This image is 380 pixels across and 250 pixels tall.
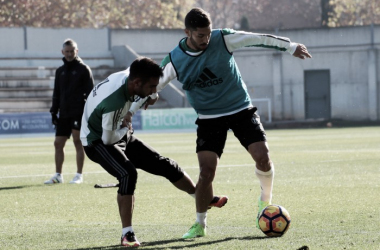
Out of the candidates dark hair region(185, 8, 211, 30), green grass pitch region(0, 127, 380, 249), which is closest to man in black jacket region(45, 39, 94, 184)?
green grass pitch region(0, 127, 380, 249)

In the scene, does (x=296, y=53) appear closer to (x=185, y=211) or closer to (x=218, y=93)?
(x=218, y=93)

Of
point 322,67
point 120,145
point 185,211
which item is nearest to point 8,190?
point 185,211

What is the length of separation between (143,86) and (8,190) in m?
6.10

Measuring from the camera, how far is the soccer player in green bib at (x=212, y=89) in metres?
7.62

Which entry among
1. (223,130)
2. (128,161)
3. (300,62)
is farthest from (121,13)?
(128,161)

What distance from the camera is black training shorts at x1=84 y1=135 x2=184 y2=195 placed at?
7.25 metres

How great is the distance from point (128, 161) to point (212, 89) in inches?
42.9

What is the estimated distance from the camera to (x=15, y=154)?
22328 mm

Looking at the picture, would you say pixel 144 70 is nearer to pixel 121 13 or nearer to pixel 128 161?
pixel 128 161

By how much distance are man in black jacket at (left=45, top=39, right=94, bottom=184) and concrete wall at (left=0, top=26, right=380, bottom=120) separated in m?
34.2

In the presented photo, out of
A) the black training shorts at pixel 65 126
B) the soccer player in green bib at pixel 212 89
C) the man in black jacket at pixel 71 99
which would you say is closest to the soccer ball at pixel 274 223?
the soccer player in green bib at pixel 212 89

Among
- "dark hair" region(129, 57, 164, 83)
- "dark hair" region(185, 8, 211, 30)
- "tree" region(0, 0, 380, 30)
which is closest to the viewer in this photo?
"dark hair" region(129, 57, 164, 83)

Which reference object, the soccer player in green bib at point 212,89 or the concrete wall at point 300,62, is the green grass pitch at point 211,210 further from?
the concrete wall at point 300,62

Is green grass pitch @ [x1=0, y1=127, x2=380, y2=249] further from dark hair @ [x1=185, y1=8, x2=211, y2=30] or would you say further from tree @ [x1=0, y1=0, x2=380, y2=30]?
tree @ [x1=0, y1=0, x2=380, y2=30]
